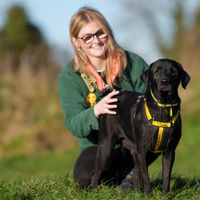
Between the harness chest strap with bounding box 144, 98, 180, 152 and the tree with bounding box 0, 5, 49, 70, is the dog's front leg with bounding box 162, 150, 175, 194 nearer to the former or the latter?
the harness chest strap with bounding box 144, 98, 180, 152

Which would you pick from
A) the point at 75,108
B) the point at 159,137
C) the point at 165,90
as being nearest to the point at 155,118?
the point at 159,137

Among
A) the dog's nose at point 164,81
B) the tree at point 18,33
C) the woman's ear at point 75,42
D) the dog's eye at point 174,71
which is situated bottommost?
the tree at point 18,33

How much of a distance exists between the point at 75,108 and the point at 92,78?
14.7 inches

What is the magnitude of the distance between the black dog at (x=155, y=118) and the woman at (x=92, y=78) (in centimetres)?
60

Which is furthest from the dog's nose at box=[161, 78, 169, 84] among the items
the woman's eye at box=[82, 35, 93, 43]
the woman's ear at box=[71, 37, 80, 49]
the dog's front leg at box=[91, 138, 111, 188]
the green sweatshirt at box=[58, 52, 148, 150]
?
the woman's ear at box=[71, 37, 80, 49]

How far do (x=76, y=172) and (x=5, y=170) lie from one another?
8.01 metres

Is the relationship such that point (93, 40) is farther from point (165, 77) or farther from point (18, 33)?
point (18, 33)

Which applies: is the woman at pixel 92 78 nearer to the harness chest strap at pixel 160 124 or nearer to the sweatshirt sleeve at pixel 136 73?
the sweatshirt sleeve at pixel 136 73

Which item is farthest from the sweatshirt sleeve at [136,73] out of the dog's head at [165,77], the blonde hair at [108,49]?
the dog's head at [165,77]

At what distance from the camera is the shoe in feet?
22.6

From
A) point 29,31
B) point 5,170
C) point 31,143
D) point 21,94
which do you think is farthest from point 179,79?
point 29,31

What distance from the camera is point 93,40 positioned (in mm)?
7211

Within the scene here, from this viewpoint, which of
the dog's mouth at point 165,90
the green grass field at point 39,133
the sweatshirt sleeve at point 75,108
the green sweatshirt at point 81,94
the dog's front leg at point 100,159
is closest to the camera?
the dog's mouth at point 165,90

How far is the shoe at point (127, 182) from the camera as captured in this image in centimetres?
688
